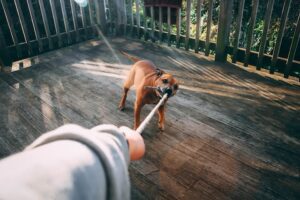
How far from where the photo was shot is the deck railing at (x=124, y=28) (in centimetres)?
433

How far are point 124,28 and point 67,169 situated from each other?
20.6ft

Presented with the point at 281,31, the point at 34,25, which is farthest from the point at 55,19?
the point at 281,31

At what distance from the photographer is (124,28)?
654cm

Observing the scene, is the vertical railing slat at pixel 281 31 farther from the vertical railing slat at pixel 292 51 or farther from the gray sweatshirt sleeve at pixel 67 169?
the gray sweatshirt sleeve at pixel 67 169

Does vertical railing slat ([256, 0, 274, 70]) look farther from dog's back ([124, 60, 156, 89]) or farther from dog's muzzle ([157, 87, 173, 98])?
dog's muzzle ([157, 87, 173, 98])

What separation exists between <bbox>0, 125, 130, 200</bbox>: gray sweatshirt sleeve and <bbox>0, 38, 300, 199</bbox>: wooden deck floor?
1.69 m

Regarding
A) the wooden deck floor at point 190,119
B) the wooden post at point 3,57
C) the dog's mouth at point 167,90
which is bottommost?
the wooden deck floor at point 190,119

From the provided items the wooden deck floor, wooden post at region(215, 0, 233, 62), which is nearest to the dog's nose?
the wooden deck floor

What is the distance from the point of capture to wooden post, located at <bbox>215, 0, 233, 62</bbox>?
462cm

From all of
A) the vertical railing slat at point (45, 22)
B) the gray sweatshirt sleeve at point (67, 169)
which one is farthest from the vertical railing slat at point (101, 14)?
the gray sweatshirt sleeve at point (67, 169)

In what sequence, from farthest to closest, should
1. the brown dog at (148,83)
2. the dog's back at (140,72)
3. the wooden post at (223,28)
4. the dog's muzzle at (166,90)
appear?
the wooden post at (223,28) < the dog's back at (140,72) < the brown dog at (148,83) < the dog's muzzle at (166,90)

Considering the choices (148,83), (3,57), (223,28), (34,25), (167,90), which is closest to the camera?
(167,90)

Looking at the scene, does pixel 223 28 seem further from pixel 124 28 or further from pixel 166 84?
pixel 166 84

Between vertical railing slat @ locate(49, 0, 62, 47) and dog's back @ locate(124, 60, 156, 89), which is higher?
vertical railing slat @ locate(49, 0, 62, 47)
